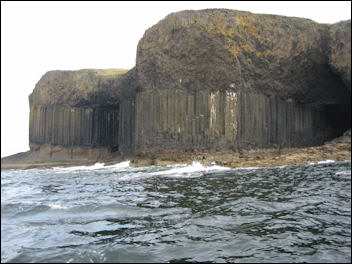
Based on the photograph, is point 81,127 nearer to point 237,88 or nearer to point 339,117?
point 237,88

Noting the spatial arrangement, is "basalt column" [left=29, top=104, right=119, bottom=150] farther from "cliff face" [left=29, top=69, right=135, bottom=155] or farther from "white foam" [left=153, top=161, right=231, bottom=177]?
"white foam" [left=153, top=161, right=231, bottom=177]

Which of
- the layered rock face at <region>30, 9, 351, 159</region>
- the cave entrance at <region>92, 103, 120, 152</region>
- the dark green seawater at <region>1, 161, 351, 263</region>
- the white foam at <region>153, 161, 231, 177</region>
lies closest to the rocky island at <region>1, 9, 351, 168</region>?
the layered rock face at <region>30, 9, 351, 159</region>

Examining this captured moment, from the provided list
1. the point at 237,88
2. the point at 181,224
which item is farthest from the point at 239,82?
the point at 181,224

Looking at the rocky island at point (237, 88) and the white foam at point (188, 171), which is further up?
the rocky island at point (237, 88)

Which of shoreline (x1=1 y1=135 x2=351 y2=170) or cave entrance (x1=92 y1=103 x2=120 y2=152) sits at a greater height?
cave entrance (x1=92 y1=103 x2=120 y2=152)

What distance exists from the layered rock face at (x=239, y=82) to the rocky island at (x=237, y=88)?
57 mm

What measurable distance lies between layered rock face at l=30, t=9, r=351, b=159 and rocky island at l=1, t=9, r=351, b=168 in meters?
0.06

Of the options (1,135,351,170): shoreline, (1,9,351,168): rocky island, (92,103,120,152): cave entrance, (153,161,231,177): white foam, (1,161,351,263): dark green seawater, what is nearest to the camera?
(1,161,351,263): dark green seawater

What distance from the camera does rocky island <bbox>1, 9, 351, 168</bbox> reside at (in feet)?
70.7

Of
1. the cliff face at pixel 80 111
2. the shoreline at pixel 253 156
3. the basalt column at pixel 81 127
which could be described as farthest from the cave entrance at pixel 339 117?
the basalt column at pixel 81 127

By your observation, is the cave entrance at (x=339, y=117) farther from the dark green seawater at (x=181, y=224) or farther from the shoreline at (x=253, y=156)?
the dark green seawater at (x=181, y=224)

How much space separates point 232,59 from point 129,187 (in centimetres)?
1319

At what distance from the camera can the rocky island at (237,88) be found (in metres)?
21.5

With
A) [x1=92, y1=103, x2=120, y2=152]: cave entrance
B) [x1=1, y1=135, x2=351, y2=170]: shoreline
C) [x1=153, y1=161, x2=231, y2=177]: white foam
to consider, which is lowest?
[x1=153, y1=161, x2=231, y2=177]: white foam
